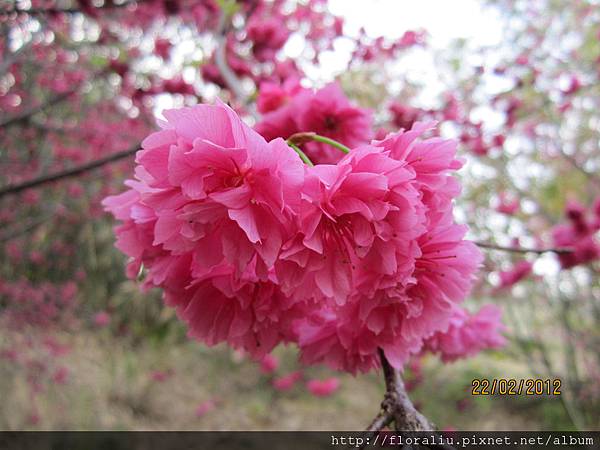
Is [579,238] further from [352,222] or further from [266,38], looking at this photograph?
[352,222]

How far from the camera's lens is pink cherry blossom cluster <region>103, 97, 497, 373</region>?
59 centimetres

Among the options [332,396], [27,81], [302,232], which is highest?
[302,232]

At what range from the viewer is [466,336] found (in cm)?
112

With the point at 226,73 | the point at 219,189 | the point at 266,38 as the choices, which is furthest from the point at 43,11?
the point at 219,189

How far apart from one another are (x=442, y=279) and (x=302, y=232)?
302 millimetres

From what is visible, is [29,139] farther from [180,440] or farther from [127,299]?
[180,440]

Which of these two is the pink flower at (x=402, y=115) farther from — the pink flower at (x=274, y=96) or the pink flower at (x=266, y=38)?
the pink flower at (x=274, y=96)

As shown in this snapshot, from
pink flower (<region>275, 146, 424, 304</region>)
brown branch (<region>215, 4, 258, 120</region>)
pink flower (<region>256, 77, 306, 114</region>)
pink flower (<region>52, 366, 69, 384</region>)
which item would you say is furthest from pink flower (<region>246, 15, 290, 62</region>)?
pink flower (<region>52, 366, 69, 384</region>)

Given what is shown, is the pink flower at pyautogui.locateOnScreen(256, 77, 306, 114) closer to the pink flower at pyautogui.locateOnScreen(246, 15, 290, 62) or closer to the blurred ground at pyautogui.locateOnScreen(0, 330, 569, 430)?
the pink flower at pyautogui.locateOnScreen(246, 15, 290, 62)

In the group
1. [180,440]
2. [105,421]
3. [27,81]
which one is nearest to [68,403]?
[105,421]

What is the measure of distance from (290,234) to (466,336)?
2.41ft

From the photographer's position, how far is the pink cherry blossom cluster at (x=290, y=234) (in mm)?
590

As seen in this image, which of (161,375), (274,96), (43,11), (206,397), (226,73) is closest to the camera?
(274,96)

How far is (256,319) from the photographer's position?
779 millimetres
